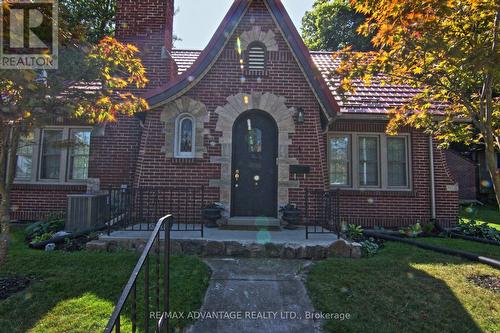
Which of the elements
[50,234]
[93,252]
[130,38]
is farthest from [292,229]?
[130,38]

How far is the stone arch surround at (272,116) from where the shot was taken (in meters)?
7.09

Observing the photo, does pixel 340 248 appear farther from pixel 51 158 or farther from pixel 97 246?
pixel 51 158

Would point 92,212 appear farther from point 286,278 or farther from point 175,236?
point 286,278

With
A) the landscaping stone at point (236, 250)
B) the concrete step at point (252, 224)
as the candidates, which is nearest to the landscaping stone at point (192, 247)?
the landscaping stone at point (236, 250)

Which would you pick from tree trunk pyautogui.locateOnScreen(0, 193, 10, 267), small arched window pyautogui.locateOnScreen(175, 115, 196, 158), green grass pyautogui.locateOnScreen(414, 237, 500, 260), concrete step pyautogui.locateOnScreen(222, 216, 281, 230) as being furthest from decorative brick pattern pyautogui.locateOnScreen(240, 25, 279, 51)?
green grass pyautogui.locateOnScreen(414, 237, 500, 260)

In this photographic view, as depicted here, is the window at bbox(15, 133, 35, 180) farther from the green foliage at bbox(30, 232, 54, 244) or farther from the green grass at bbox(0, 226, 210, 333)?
the green grass at bbox(0, 226, 210, 333)

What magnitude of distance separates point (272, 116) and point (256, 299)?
4.53 metres

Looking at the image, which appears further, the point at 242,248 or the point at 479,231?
the point at 479,231

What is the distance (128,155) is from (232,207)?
131 inches

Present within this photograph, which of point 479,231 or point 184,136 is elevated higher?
point 184,136

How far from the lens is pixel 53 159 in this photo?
28.7 ft

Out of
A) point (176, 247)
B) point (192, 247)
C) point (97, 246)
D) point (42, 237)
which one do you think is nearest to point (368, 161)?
point (192, 247)

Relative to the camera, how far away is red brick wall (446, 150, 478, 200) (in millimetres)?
20266

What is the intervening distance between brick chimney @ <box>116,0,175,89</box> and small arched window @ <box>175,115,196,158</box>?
6.43 ft
